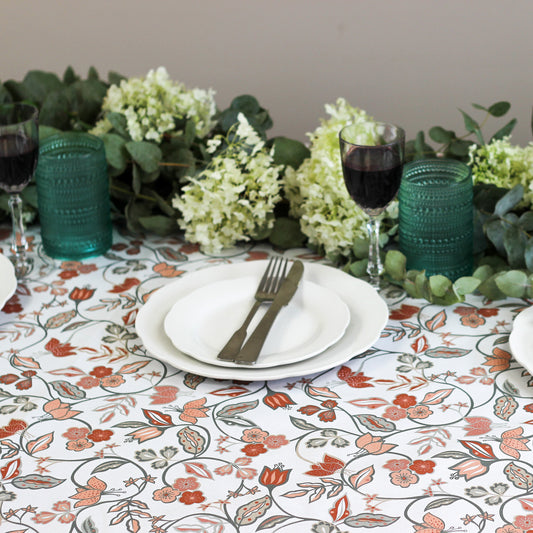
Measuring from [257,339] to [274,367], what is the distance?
53mm

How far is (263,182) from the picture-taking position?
4.37 ft

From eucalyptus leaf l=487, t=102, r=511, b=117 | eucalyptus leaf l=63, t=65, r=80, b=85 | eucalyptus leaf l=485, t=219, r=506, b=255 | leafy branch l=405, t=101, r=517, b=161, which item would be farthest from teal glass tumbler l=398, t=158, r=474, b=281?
eucalyptus leaf l=63, t=65, r=80, b=85

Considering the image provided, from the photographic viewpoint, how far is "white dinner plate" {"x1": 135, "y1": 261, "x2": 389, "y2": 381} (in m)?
1.00

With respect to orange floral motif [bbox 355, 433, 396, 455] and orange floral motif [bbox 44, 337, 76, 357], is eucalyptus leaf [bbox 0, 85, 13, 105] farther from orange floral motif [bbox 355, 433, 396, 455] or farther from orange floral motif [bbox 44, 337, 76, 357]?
orange floral motif [bbox 355, 433, 396, 455]

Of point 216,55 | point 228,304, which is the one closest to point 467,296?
point 228,304

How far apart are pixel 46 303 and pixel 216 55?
5.35 feet

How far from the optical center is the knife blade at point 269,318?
1015mm

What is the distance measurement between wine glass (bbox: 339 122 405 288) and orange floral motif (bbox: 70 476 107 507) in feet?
1.83

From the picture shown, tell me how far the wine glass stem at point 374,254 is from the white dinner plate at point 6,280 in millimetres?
A: 554

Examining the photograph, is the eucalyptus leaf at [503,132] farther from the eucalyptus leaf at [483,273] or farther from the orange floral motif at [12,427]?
the orange floral motif at [12,427]

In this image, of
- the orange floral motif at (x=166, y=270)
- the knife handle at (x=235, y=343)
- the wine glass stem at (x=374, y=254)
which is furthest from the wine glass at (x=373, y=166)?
the orange floral motif at (x=166, y=270)

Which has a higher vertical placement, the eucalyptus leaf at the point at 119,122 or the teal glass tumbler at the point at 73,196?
the eucalyptus leaf at the point at 119,122

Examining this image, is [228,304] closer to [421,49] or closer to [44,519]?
[44,519]

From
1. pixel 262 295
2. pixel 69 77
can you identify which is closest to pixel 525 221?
pixel 262 295
